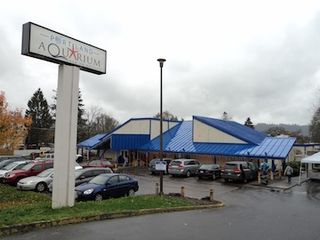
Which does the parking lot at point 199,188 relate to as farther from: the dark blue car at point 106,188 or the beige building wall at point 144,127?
the beige building wall at point 144,127

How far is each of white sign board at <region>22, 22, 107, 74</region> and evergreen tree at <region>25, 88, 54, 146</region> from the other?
239 feet

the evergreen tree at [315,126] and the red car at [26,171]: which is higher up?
the evergreen tree at [315,126]

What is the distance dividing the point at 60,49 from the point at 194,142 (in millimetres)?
30861

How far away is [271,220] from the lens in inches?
576

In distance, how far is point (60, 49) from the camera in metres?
14.7

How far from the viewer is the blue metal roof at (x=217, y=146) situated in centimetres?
3597

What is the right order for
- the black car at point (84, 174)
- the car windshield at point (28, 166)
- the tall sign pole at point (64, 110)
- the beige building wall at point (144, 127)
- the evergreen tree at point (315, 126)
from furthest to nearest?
the evergreen tree at point (315, 126) < the beige building wall at point (144, 127) < the car windshield at point (28, 166) < the black car at point (84, 174) < the tall sign pole at point (64, 110)

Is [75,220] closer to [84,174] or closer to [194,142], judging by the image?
[84,174]

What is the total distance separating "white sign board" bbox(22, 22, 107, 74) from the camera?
13469 mm

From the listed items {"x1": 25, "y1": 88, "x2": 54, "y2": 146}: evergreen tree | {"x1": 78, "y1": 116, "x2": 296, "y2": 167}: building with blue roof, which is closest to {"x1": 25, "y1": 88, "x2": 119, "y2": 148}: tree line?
{"x1": 25, "y1": 88, "x2": 54, "y2": 146}: evergreen tree

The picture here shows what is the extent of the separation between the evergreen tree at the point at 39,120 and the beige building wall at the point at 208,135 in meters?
51.2

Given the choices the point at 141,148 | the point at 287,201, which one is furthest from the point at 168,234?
the point at 141,148

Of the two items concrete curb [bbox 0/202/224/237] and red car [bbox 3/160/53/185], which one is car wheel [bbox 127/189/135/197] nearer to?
concrete curb [bbox 0/202/224/237]

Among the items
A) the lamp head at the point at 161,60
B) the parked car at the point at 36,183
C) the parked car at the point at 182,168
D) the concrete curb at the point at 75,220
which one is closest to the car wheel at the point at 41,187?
the parked car at the point at 36,183
